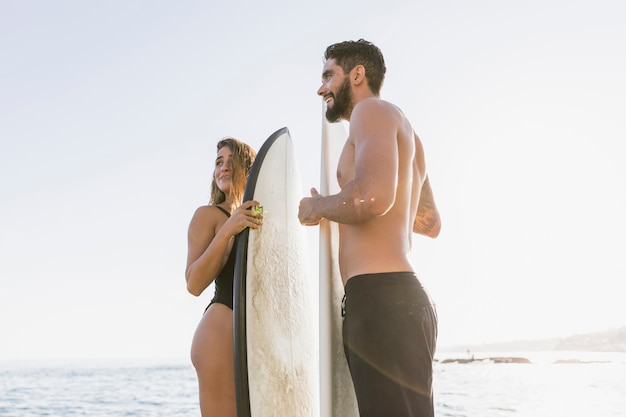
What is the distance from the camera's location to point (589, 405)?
1448 cm

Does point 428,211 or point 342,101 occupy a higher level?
point 342,101

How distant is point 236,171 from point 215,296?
669mm

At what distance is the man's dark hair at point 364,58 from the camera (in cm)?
237

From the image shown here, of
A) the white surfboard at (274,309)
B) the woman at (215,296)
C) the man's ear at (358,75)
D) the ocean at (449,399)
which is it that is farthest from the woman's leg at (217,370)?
the ocean at (449,399)

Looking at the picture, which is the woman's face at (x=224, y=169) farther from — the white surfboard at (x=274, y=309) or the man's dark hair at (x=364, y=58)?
the man's dark hair at (x=364, y=58)

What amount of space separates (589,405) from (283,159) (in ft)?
46.7

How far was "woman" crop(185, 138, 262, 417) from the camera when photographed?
2.68 metres

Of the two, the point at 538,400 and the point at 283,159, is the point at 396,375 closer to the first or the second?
the point at 283,159

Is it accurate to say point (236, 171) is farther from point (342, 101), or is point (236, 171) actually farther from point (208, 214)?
point (342, 101)

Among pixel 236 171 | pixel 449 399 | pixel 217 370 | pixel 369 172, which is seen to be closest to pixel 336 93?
pixel 369 172

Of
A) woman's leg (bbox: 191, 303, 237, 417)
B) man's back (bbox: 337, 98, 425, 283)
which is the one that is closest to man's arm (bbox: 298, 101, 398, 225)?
man's back (bbox: 337, 98, 425, 283)

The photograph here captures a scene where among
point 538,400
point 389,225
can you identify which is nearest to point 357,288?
point 389,225

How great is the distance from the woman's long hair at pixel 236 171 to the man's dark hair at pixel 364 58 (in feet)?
2.99

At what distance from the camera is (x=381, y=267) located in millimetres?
1966
